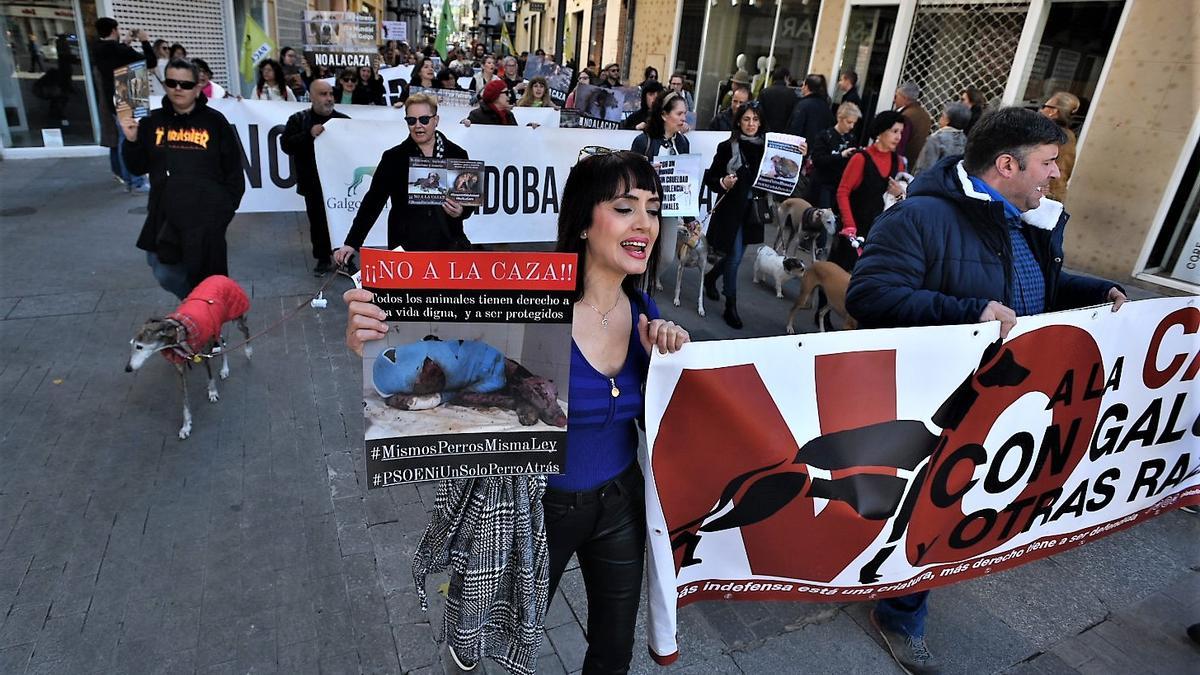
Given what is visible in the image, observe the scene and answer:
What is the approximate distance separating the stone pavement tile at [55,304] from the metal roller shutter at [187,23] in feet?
30.5

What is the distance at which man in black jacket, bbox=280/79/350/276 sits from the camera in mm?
6738

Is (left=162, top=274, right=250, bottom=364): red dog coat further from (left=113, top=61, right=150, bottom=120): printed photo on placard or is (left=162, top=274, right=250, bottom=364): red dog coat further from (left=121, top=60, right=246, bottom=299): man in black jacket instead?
(left=113, top=61, right=150, bottom=120): printed photo on placard

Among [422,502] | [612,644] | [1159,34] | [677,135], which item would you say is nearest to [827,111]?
[1159,34]

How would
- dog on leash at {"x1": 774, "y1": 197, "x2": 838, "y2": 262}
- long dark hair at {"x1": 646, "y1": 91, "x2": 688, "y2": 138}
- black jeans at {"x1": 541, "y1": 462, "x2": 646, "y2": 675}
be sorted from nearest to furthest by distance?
1. black jeans at {"x1": 541, "y1": 462, "x2": 646, "y2": 675}
2. long dark hair at {"x1": 646, "y1": 91, "x2": 688, "y2": 138}
3. dog on leash at {"x1": 774, "y1": 197, "x2": 838, "y2": 262}

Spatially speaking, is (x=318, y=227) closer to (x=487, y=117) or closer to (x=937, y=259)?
(x=487, y=117)

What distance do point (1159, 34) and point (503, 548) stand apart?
987cm

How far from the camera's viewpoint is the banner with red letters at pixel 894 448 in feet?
7.61

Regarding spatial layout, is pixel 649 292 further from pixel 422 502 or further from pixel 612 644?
pixel 422 502

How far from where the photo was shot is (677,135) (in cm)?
634

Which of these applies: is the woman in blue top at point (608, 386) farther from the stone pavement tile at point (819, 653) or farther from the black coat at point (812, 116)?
the black coat at point (812, 116)

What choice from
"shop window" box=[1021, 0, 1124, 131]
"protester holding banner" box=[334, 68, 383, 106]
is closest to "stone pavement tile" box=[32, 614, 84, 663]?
"protester holding banner" box=[334, 68, 383, 106]

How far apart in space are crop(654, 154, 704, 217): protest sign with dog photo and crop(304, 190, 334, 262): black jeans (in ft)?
11.4

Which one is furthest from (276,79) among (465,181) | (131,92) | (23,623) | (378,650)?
(378,650)

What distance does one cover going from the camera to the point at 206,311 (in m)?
4.38
